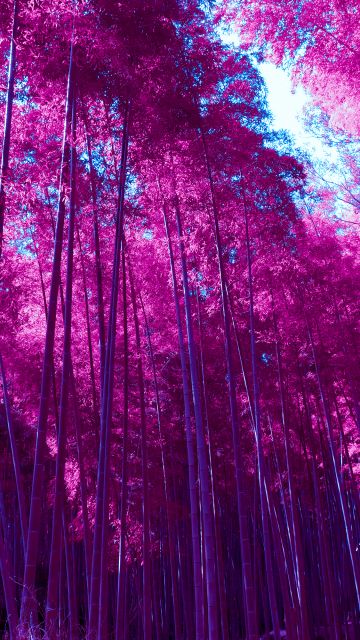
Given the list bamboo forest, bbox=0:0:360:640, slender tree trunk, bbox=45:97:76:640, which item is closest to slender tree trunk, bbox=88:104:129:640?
bamboo forest, bbox=0:0:360:640

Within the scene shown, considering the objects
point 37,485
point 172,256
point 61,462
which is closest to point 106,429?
point 61,462

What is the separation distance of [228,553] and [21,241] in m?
7.87

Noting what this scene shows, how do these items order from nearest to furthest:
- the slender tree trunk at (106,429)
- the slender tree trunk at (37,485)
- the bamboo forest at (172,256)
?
the slender tree trunk at (37,485), the bamboo forest at (172,256), the slender tree trunk at (106,429)

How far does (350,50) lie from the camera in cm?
583

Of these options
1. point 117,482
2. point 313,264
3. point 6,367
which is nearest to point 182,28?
point 313,264

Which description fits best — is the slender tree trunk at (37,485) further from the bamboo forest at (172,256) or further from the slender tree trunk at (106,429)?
the slender tree trunk at (106,429)

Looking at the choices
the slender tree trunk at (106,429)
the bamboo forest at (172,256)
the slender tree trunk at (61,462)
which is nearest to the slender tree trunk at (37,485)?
the bamboo forest at (172,256)

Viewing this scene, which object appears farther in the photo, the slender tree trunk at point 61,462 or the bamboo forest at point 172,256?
the bamboo forest at point 172,256

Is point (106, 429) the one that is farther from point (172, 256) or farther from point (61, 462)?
point (172, 256)

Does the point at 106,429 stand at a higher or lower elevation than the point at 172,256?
lower

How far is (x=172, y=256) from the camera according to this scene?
21.6 feet

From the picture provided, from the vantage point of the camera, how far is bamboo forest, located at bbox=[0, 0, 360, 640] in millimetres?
4945

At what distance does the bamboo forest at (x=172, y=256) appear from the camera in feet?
16.2

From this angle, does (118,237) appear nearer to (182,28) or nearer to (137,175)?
(137,175)
